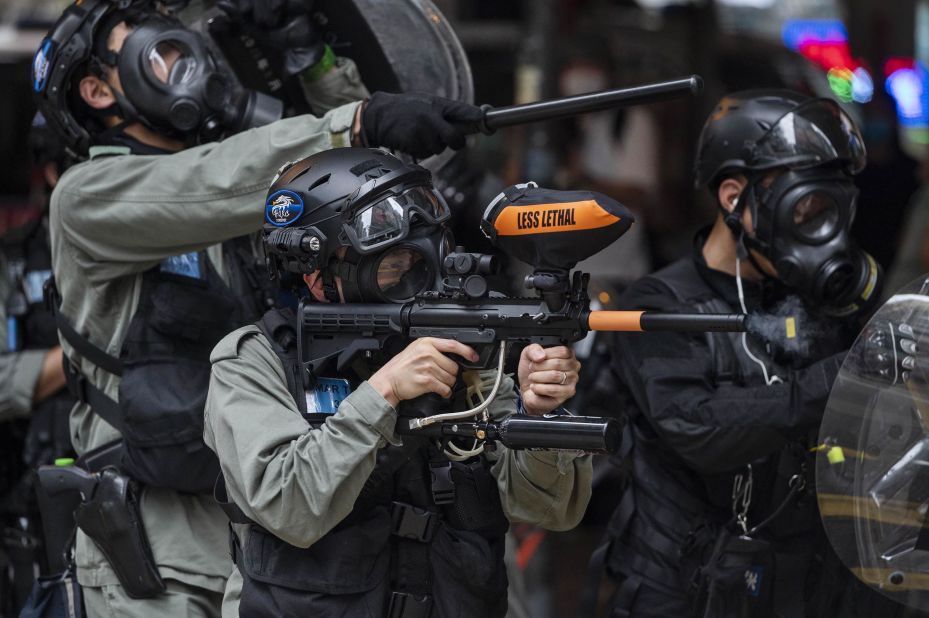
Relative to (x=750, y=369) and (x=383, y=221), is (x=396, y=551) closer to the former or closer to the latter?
(x=383, y=221)

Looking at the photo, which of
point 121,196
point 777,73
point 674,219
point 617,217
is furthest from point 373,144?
point 777,73

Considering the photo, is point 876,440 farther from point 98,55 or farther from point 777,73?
point 777,73

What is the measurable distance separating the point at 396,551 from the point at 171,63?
5.06 feet

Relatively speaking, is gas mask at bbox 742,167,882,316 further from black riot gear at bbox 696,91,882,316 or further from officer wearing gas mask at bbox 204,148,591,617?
officer wearing gas mask at bbox 204,148,591,617

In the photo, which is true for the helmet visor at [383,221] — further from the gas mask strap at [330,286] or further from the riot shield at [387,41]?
the riot shield at [387,41]

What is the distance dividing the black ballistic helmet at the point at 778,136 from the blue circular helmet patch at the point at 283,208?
136 cm

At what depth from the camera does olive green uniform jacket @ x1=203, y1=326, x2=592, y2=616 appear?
2668mm

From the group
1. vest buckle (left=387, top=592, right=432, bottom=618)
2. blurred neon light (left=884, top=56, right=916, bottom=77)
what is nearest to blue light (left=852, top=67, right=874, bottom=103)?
blurred neon light (left=884, top=56, right=916, bottom=77)

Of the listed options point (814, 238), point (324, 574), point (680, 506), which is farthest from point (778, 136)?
point (324, 574)

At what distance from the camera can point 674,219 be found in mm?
10383

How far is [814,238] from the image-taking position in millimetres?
3502

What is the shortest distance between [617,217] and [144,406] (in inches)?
59.4

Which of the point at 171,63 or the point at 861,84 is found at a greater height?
the point at 171,63

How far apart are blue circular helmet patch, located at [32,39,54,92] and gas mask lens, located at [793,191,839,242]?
2.10m
